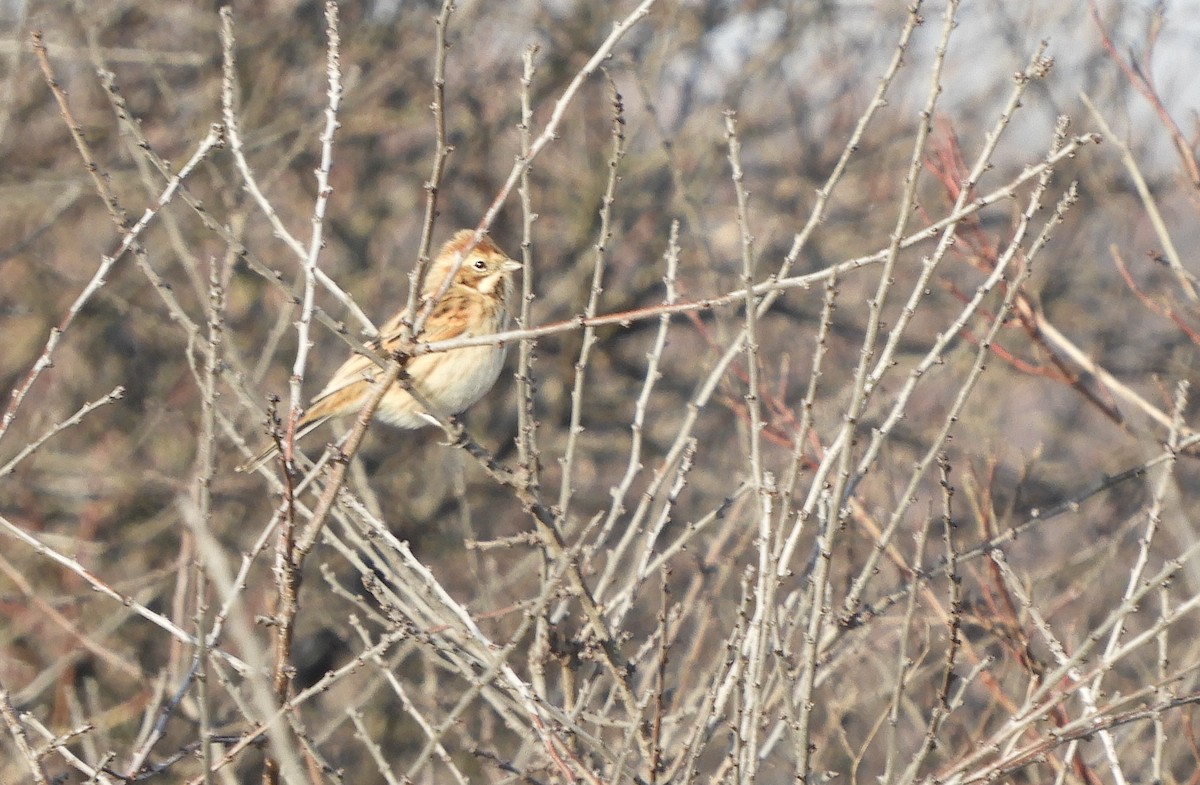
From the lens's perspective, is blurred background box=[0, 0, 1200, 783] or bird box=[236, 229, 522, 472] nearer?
bird box=[236, 229, 522, 472]

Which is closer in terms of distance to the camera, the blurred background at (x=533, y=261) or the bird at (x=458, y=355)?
the bird at (x=458, y=355)

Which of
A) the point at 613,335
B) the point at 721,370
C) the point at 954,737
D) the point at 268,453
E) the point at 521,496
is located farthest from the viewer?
the point at 613,335

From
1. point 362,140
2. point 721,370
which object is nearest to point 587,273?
point 362,140

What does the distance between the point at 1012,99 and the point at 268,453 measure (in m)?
3.87

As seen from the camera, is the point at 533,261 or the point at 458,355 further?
the point at 533,261

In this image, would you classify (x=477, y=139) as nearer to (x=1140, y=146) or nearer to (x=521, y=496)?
(x=1140, y=146)

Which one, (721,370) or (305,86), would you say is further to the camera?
(305,86)

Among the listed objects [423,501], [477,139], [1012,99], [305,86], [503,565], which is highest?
[305,86]

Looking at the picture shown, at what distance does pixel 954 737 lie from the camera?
1075cm

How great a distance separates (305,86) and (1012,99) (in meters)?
9.10

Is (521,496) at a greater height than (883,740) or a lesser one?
greater

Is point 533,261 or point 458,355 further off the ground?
point 533,261

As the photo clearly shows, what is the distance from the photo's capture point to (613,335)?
12.5 meters

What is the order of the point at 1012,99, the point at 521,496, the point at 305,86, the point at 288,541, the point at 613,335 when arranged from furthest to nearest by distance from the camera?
the point at 613,335, the point at 305,86, the point at 521,496, the point at 288,541, the point at 1012,99
